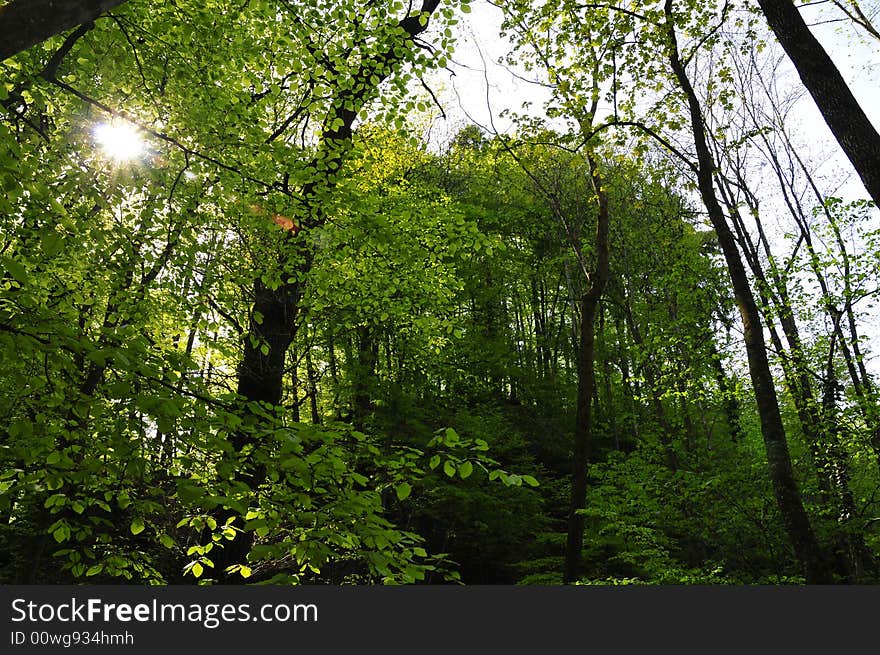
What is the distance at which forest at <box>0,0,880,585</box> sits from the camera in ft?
13.1

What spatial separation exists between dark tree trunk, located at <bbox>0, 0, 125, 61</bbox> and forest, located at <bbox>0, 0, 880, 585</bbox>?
0.04 feet

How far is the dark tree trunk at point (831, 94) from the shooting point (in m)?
5.45

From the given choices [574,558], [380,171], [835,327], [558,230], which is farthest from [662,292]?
[574,558]

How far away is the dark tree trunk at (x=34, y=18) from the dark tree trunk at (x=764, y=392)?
859 centimetres

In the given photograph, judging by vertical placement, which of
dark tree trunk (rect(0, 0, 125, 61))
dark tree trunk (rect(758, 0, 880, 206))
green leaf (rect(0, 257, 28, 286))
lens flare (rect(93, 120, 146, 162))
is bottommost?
green leaf (rect(0, 257, 28, 286))

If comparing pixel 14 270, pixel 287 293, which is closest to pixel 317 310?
pixel 287 293

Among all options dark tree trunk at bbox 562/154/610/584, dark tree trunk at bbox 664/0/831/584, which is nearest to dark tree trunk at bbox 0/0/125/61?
dark tree trunk at bbox 664/0/831/584

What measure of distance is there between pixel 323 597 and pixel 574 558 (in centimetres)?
718

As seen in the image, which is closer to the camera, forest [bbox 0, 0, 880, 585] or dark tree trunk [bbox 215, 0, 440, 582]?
forest [bbox 0, 0, 880, 585]

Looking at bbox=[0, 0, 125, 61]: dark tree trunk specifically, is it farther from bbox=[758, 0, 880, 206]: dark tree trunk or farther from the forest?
bbox=[758, 0, 880, 206]: dark tree trunk

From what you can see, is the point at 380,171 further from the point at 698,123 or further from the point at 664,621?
the point at 664,621

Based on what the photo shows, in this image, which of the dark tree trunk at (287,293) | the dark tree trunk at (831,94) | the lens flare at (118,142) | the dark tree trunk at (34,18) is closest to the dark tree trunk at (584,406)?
the dark tree trunk at (287,293)

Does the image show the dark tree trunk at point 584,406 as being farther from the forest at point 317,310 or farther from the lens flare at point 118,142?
the lens flare at point 118,142

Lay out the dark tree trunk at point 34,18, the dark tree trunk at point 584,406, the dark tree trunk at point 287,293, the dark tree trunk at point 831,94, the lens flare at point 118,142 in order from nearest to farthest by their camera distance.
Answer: the dark tree trunk at point 34,18 < the dark tree trunk at point 831,94 < the lens flare at point 118,142 < the dark tree trunk at point 287,293 < the dark tree trunk at point 584,406
